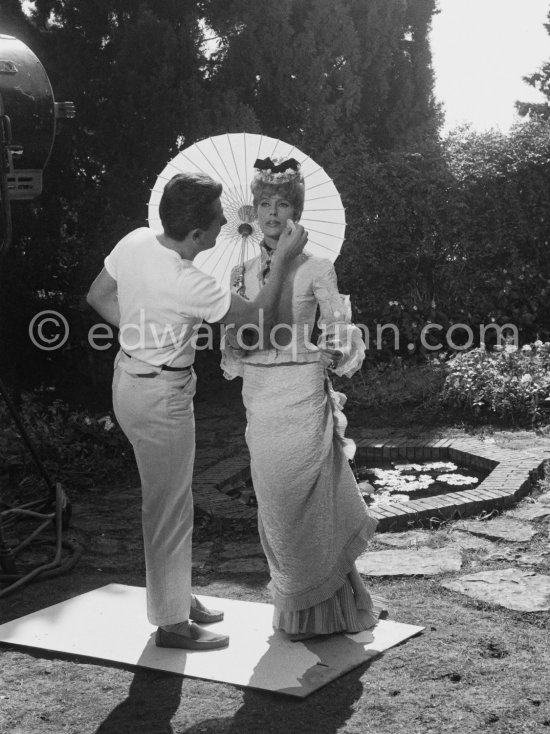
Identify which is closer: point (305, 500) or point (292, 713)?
point (292, 713)

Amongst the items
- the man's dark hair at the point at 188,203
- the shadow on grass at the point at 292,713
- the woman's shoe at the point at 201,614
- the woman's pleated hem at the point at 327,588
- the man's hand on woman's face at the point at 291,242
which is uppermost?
the man's dark hair at the point at 188,203

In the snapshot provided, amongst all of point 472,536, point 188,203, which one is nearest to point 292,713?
point 188,203

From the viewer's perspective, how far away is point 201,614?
12.1 feet

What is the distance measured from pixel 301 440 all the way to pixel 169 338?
2.08 ft

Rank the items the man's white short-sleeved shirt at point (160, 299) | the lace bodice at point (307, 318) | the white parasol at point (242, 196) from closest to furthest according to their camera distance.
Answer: the man's white short-sleeved shirt at point (160, 299)
the lace bodice at point (307, 318)
the white parasol at point (242, 196)

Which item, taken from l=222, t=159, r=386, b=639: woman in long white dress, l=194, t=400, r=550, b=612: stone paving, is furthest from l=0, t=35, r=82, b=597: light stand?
l=222, t=159, r=386, b=639: woman in long white dress

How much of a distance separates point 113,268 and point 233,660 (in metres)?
1.48

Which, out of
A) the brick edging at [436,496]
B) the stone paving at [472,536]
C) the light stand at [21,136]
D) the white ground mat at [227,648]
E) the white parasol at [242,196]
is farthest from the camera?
the brick edging at [436,496]

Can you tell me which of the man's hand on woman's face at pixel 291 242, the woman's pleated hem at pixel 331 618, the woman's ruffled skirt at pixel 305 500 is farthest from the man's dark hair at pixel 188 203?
the woman's pleated hem at pixel 331 618

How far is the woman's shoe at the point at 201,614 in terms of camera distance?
368cm

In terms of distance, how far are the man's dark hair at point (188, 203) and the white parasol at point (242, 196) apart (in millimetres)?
426

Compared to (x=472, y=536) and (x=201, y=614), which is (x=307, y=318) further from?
(x=472, y=536)

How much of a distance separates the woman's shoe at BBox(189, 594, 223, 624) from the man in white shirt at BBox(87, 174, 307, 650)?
23 cm
